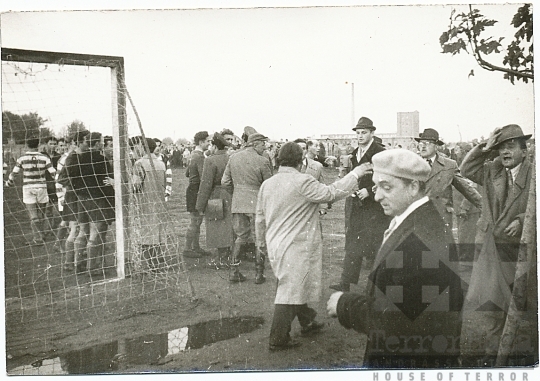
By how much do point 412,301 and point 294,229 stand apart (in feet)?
3.04

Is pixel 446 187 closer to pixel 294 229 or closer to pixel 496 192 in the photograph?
pixel 496 192

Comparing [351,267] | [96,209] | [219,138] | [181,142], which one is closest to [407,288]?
A: [351,267]

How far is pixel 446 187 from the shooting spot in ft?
12.2

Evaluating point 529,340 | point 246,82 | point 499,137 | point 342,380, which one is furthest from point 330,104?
point 529,340

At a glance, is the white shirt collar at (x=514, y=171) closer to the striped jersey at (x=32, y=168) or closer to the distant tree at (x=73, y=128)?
the distant tree at (x=73, y=128)

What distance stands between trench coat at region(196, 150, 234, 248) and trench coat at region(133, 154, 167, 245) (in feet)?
0.93

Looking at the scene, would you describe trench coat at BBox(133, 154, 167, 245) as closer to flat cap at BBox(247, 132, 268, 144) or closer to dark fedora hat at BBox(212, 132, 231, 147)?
dark fedora hat at BBox(212, 132, 231, 147)

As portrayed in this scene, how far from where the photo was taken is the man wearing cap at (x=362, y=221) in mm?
3688

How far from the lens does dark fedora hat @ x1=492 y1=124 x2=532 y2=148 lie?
12.2 feet

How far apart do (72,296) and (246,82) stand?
1.92m

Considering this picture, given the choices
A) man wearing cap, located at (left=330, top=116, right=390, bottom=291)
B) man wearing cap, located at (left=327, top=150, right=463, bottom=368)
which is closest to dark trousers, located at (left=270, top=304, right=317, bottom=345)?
man wearing cap, located at (left=330, top=116, right=390, bottom=291)

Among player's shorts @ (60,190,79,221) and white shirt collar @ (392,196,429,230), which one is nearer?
white shirt collar @ (392,196,429,230)

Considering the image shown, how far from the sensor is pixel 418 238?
2.74 meters

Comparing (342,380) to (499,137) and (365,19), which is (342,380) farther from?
(365,19)
